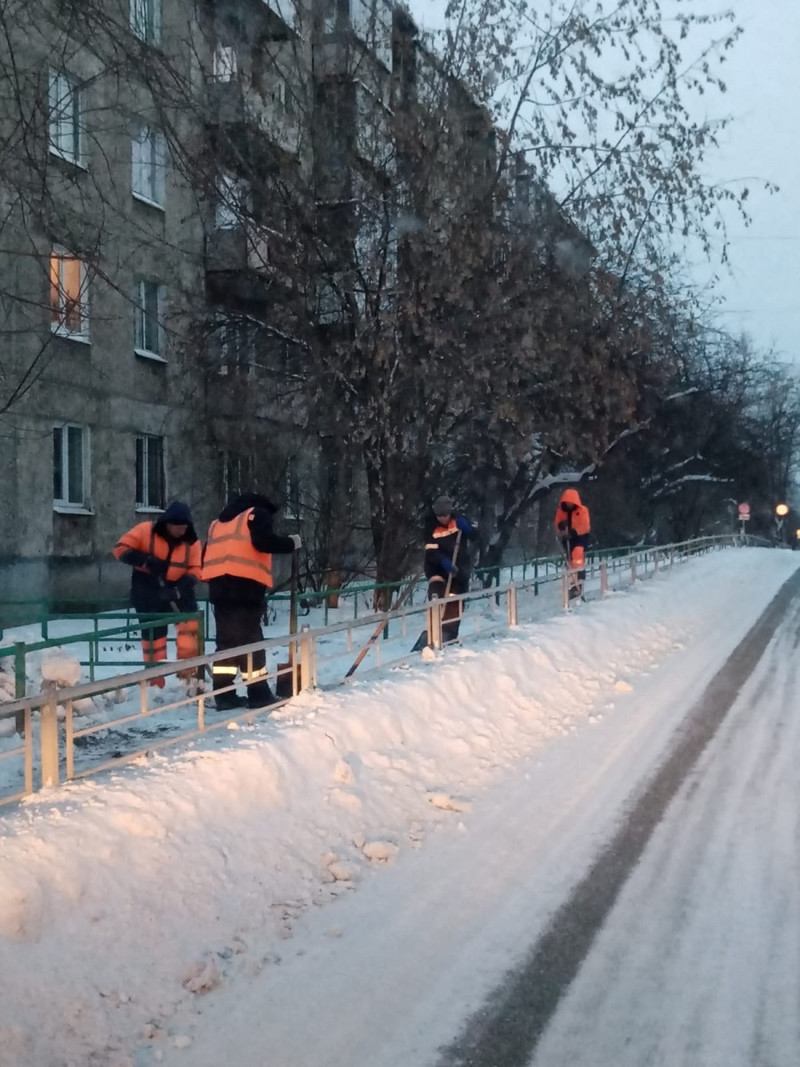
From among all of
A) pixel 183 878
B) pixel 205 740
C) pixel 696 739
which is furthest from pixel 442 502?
pixel 183 878

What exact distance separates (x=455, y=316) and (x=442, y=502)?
3.59 metres

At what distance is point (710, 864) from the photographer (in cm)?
568

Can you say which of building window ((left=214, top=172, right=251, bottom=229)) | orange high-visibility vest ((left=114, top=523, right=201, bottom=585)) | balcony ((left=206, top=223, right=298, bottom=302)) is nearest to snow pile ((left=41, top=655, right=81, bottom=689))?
orange high-visibility vest ((left=114, top=523, right=201, bottom=585))

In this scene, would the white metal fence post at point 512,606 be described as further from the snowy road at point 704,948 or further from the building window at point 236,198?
the building window at point 236,198

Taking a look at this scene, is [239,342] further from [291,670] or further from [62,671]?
[291,670]

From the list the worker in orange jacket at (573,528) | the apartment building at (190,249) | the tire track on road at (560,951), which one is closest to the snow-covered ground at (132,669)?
the worker in orange jacket at (573,528)

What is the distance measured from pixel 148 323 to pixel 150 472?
259 cm

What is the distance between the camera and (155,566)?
10.2 metres

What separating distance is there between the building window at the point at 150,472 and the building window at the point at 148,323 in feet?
5.03

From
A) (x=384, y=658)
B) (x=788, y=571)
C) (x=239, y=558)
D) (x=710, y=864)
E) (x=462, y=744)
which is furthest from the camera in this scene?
(x=788, y=571)

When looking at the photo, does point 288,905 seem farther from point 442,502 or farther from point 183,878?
point 442,502

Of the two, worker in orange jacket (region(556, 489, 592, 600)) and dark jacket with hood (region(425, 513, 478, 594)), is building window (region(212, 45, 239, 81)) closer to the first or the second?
dark jacket with hood (region(425, 513, 478, 594))

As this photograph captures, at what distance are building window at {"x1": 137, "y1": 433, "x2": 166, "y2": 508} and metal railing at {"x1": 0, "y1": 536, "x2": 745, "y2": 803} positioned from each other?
7.47 meters

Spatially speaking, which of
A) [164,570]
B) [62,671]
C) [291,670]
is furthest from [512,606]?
[62,671]
